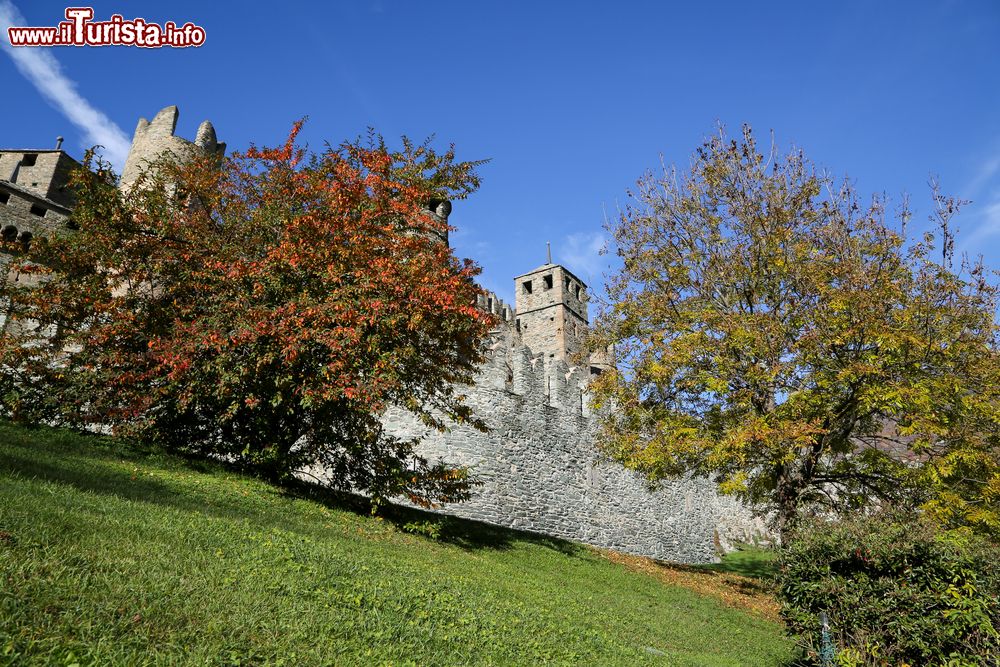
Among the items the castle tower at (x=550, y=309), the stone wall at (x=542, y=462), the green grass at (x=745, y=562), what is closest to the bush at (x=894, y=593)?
the stone wall at (x=542, y=462)

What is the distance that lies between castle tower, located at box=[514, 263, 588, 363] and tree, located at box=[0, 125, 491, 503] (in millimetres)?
27616

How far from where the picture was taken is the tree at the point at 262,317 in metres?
10.2

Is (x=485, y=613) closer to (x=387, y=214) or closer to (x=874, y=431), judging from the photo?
(x=387, y=214)

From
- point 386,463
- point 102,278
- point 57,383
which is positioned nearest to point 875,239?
point 386,463

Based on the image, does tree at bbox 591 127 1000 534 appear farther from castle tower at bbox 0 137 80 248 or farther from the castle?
castle tower at bbox 0 137 80 248

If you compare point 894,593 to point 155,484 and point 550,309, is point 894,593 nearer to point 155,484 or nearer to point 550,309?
point 155,484

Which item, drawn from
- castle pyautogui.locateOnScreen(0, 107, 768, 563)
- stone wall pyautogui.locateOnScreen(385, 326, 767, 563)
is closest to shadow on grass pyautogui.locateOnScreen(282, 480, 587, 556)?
stone wall pyautogui.locateOnScreen(385, 326, 767, 563)

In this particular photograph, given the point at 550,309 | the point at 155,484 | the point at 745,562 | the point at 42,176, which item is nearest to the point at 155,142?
the point at 42,176

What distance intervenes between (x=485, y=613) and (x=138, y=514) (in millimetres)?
3658

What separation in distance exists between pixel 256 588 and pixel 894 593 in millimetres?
5626

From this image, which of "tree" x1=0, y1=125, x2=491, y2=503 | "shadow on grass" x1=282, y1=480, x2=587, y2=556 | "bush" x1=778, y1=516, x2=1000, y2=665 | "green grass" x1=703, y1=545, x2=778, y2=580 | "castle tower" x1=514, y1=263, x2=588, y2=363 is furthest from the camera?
"castle tower" x1=514, y1=263, x2=588, y2=363

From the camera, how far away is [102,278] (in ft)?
36.2

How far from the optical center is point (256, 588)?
5168 mm

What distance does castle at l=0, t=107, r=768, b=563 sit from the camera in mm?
17359
